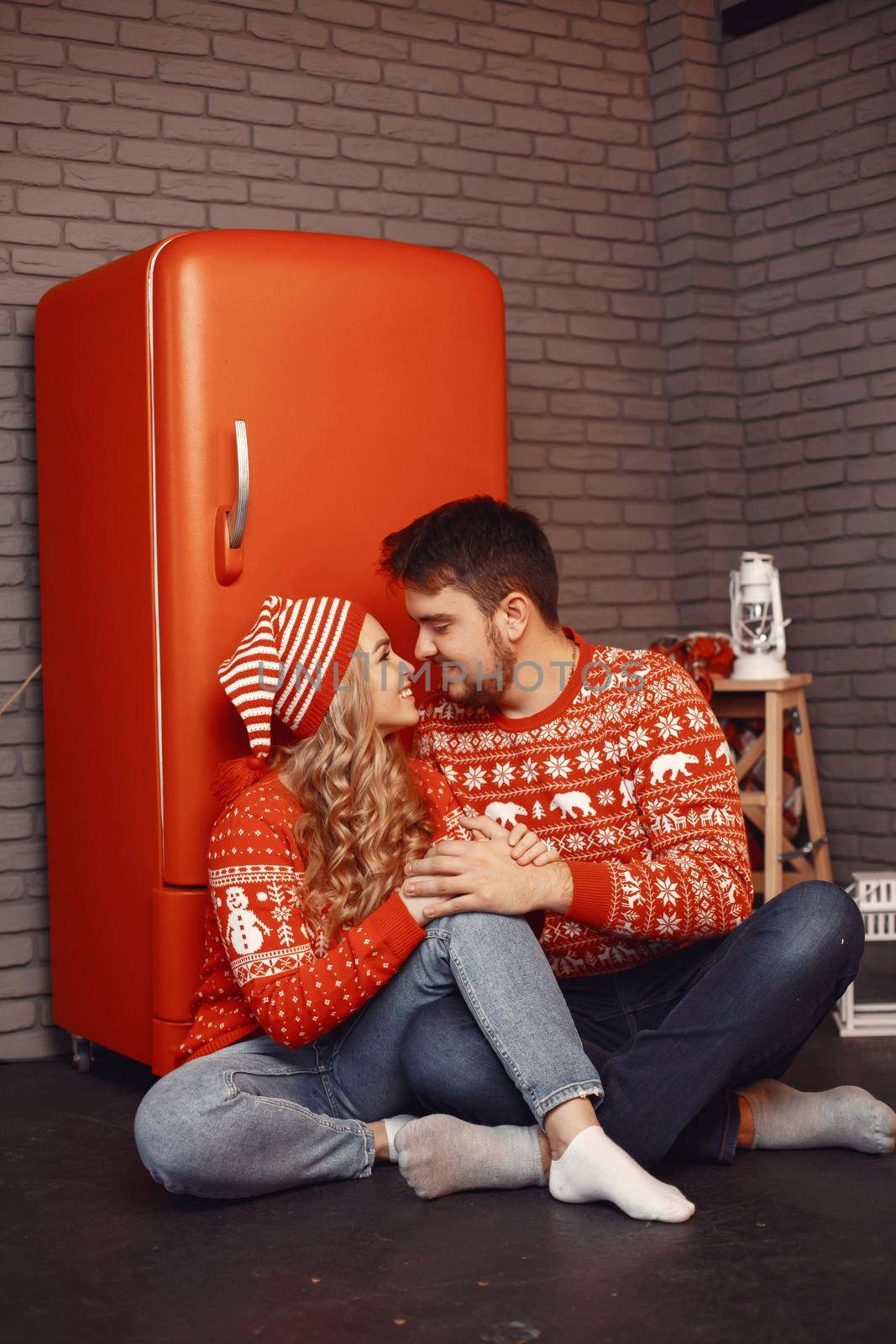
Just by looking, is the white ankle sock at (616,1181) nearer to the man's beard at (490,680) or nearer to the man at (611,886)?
the man at (611,886)

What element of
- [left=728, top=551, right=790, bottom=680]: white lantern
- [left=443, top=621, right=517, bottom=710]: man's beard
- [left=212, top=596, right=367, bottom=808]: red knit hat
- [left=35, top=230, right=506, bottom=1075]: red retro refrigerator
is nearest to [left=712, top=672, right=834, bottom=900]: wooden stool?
[left=728, top=551, right=790, bottom=680]: white lantern

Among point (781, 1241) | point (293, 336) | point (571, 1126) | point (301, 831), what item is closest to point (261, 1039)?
point (301, 831)

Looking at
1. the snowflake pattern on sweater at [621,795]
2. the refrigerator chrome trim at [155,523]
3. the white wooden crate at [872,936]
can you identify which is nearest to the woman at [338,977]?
the snowflake pattern on sweater at [621,795]

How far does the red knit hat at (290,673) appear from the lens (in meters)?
2.26

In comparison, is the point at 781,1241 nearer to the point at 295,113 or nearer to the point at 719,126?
the point at 295,113

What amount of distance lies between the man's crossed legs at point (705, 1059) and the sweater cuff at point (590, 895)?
177mm

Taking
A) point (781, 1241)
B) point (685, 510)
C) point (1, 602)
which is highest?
point (685, 510)

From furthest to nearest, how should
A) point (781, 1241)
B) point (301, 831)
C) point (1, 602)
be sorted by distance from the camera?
point (1, 602)
point (301, 831)
point (781, 1241)

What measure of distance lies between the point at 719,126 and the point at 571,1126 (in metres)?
2.91

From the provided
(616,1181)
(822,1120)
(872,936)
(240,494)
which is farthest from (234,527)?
(872,936)

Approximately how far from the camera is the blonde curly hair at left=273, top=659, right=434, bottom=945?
7.18 ft

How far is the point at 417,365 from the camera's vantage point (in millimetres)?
2701

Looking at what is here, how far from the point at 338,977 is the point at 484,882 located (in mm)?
248

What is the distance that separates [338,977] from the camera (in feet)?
6.68
